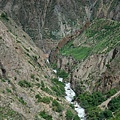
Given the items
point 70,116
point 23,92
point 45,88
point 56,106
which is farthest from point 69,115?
point 45,88

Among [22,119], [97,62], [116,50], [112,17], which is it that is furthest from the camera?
[112,17]

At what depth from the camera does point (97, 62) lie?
12838cm

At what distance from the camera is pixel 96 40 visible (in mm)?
161125

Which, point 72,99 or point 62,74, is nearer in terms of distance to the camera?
point 72,99

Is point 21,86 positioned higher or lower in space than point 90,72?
lower

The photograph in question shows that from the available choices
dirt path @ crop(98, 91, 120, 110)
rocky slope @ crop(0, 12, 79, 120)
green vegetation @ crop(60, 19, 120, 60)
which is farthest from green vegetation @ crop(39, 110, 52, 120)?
green vegetation @ crop(60, 19, 120, 60)

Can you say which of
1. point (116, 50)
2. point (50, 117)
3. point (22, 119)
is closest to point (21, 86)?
point (50, 117)

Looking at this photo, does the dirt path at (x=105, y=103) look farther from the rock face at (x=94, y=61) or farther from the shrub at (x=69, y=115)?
the shrub at (x=69, y=115)

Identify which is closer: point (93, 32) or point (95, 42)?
point (95, 42)

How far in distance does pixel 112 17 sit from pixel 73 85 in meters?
72.3

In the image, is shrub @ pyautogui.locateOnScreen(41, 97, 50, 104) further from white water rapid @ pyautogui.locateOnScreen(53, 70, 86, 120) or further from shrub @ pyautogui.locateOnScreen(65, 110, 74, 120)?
white water rapid @ pyautogui.locateOnScreen(53, 70, 86, 120)

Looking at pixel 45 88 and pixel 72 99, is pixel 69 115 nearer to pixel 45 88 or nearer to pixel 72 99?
pixel 45 88

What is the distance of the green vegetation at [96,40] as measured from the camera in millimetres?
138500

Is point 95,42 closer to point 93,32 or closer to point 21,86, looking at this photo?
point 93,32
